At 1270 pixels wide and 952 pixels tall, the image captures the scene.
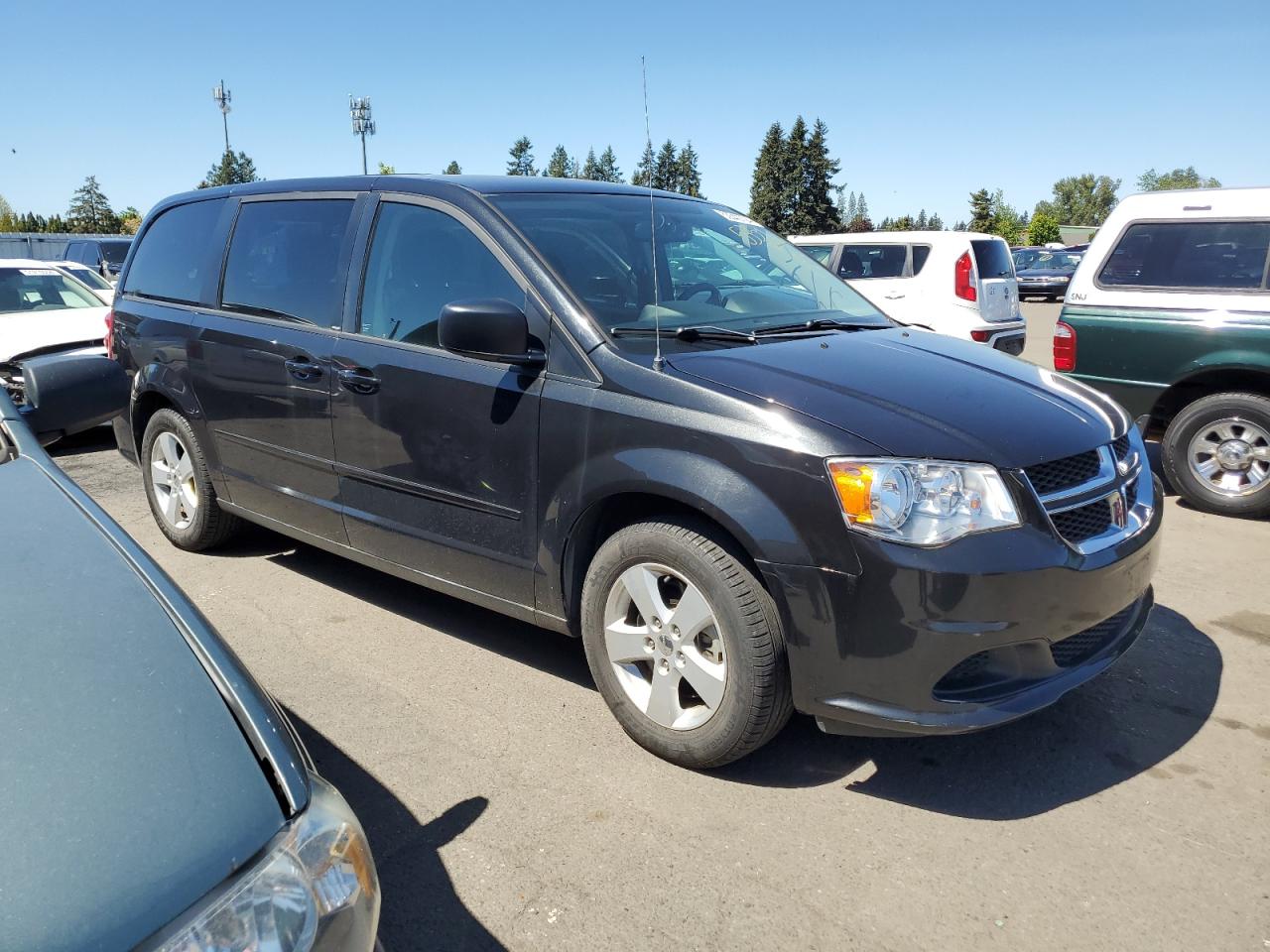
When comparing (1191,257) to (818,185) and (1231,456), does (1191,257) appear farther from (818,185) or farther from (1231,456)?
(818,185)

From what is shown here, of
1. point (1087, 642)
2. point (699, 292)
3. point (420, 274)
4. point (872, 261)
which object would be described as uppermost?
point (872, 261)

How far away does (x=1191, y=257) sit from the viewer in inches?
248

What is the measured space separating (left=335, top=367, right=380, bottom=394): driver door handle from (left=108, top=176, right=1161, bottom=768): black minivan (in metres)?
0.01

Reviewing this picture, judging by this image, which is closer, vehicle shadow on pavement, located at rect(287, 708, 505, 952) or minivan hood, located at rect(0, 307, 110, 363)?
vehicle shadow on pavement, located at rect(287, 708, 505, 952)

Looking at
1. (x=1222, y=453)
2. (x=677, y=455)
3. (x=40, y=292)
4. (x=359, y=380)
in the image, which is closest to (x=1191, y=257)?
(x=1222, y=453)

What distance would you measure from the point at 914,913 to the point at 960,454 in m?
1.19

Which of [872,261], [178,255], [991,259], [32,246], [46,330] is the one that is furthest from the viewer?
[32,246]

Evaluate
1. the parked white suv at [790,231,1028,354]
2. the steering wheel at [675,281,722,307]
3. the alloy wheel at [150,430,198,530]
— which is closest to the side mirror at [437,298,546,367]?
the steering wheel at [675,281,722,307]

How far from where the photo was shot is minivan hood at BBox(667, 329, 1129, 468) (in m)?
2.73

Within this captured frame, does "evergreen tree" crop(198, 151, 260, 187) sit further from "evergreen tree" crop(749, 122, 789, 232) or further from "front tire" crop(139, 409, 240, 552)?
"front tire" crop(139, 409, 240, 552)

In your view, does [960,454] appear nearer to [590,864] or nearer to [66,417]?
[590,864]

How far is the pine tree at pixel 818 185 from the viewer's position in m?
62.9

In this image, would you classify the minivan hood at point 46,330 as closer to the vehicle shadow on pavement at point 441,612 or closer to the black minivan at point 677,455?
the vehicle shadow on pavement at point 441,612

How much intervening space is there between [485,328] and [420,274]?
751 mm
